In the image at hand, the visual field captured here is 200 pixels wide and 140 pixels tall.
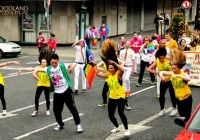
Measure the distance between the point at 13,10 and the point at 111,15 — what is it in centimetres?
838

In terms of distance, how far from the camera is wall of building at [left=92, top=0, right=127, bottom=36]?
36406mm

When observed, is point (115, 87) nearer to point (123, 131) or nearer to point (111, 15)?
point (123, 131)

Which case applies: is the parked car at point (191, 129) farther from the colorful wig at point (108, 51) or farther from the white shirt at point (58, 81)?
the white shirt at point (58, 81)

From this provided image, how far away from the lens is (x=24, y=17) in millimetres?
34156

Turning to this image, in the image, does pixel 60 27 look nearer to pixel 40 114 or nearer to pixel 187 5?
pixel 187 5

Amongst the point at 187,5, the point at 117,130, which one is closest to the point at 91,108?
the point at 117,130

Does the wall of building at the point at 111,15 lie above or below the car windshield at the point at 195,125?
above

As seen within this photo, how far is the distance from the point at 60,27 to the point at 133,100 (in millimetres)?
18965

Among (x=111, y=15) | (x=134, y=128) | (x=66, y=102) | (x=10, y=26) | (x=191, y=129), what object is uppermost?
(x=111, y=15)

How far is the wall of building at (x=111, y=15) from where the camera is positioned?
119 feet

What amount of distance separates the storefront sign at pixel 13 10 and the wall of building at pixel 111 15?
5.18m

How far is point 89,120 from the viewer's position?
40.0 feet

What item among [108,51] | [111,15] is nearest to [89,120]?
[108,51]

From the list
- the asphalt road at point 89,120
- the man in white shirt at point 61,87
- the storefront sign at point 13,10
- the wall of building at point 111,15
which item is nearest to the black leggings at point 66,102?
the man in white shirt at point 61,87
